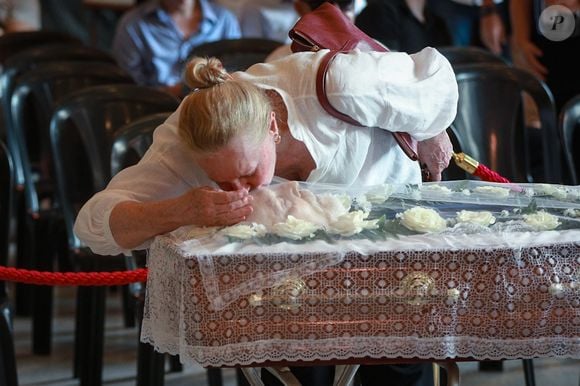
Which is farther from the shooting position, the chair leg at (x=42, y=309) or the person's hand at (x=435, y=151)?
the chair leg at (x=42, y=309)

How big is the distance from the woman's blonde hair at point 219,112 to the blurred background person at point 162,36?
3.89 meters

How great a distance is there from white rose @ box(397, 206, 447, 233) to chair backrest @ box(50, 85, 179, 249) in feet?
6.31

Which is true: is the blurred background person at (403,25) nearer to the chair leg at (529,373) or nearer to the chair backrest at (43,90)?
the chair backrest at (43,90)

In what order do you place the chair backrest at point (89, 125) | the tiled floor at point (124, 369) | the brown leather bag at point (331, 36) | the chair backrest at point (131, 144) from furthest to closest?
1. the tiled floor at point (124, 369)
2. the chair backrest at point (89, 125)
3. the chair backrest at point (131, 144)
4. the brown leather bag at point (331, 36)

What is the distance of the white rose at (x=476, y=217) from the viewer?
78.5 inches

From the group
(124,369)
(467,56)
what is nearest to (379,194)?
(467,56)

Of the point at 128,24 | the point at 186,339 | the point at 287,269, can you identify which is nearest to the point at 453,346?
the point at 287,269

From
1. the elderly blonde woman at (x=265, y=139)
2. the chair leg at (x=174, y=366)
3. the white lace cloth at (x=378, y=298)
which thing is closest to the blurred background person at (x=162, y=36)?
the chair leg at (x=174, y=366)

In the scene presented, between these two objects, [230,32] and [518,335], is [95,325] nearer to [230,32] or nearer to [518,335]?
[518,335]

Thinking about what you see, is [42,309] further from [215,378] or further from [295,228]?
[295,228]

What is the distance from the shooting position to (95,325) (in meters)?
3.72

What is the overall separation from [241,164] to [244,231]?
0.59ft

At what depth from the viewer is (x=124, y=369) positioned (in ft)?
14.1

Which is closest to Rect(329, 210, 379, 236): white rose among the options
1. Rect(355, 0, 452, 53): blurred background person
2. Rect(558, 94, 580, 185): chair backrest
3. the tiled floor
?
Rect(558, 94, 580, 185): chair backrest
